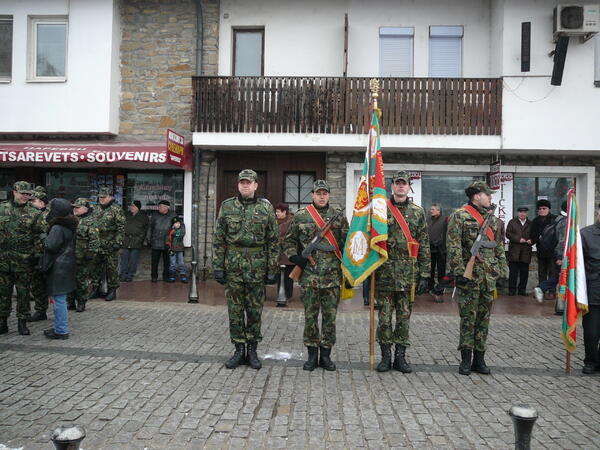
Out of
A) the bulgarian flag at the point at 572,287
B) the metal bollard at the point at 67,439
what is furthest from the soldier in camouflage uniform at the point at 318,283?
the metal bollard at the point at 67,439

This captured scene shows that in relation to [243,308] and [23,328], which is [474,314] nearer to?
[243,308]

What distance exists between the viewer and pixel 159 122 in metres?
13.5

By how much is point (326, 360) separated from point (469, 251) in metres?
2.05

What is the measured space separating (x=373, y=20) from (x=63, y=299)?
34.5 feet

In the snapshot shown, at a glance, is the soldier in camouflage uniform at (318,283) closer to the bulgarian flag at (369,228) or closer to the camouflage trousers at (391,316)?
the bulgarian flag at (369,228)

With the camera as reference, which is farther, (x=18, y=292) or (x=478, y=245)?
(x=18, y=292)

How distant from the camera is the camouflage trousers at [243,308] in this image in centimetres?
570

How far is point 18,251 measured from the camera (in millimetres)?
7020

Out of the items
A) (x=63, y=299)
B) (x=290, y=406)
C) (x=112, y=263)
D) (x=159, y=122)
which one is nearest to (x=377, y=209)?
(x=290, y=406)

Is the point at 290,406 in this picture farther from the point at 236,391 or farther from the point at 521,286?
the point at 521,286

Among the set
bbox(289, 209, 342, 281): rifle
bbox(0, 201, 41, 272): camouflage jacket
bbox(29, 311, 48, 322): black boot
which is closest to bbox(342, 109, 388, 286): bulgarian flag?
→ bbox(289, 209, 342, 281): rifle

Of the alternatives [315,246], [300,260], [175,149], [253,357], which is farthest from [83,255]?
[315,246]

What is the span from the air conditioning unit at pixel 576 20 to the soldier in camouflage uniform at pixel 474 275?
8273 mm

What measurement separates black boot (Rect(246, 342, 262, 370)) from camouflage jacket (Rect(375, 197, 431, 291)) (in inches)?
63.2
